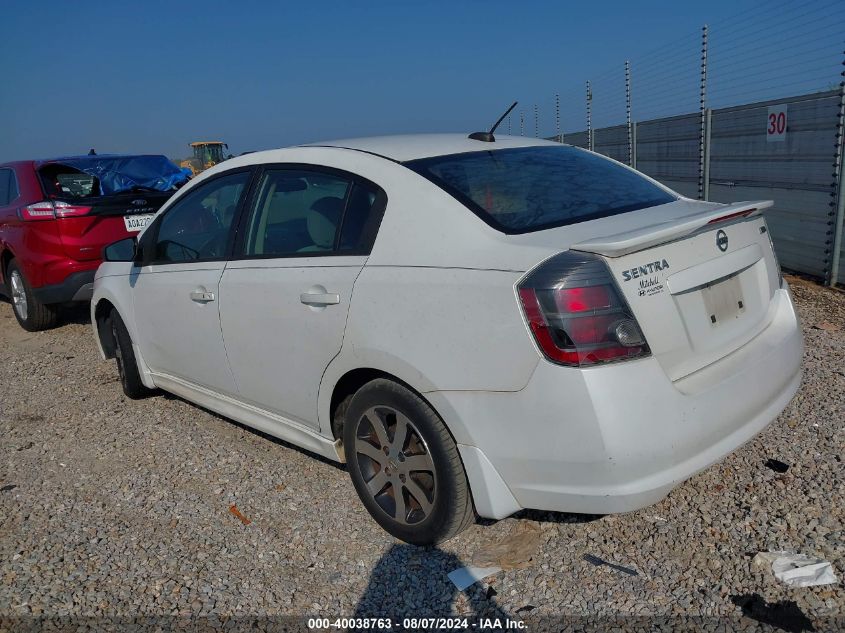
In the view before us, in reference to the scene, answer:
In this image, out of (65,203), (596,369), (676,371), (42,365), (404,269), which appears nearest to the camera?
(596,369)

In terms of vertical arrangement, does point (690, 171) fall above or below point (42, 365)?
above

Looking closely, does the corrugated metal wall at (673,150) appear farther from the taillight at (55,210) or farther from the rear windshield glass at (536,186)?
the taillight at (55,210)

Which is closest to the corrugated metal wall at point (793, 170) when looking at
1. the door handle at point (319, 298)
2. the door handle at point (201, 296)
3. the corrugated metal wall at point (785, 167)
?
the corrugated metal wall at point (785, 167)

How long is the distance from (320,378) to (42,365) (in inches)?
172

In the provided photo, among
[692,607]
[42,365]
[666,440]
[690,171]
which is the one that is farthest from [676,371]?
[690,171]

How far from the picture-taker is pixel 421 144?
11.6ft

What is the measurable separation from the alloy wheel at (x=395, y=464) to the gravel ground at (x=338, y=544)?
0.64 ft

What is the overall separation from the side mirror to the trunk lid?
3.26 m

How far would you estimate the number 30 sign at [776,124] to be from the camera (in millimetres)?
7855

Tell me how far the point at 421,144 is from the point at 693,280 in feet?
4.88

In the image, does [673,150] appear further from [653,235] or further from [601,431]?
[601,431]

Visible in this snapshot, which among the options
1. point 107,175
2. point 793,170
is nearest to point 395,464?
point 107,175

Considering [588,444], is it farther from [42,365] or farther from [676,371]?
[42,365]

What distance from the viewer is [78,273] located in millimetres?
7125
